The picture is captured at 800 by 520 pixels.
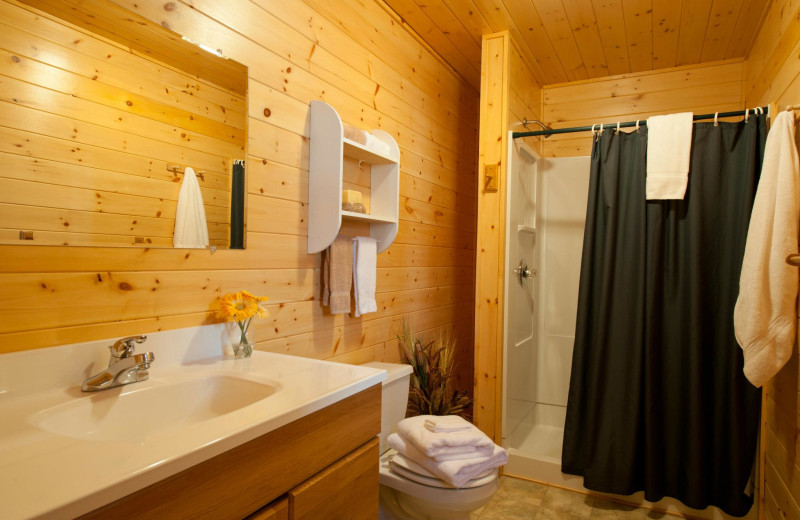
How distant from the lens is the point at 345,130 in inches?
70.3

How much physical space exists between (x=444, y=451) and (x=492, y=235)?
127 centimetres

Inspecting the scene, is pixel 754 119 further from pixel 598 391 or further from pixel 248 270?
pixel 248 270

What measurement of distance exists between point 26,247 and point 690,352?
8.00 ft

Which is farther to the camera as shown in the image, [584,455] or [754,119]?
[584,455]

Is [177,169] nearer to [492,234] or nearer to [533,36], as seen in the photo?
[492,234]

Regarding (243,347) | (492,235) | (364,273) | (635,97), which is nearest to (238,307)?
(243,347)

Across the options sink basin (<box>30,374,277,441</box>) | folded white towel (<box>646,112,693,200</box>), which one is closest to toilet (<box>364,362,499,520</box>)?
sink basin (<box>30,374,277,441</box>)

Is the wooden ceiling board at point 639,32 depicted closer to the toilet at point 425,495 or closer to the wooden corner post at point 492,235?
the wooden corner post at point 492,235

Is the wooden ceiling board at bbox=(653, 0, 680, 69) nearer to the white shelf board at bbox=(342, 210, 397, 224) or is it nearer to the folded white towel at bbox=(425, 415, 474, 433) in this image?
the white shelf board at bbox=(342, 210, 397, 224)

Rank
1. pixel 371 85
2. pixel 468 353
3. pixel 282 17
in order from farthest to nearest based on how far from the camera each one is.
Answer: pixel 468 353 < pixel 371 85 < pixel 282 17

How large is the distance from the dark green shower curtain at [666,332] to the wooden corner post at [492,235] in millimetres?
394

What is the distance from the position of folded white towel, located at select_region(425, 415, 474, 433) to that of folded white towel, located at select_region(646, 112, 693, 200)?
1391 mm

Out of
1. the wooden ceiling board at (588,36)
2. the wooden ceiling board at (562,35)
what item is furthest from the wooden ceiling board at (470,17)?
the wooden ceiling board at (588,36)

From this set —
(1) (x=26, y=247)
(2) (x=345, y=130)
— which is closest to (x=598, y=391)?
(2) (x=345, y=130)
